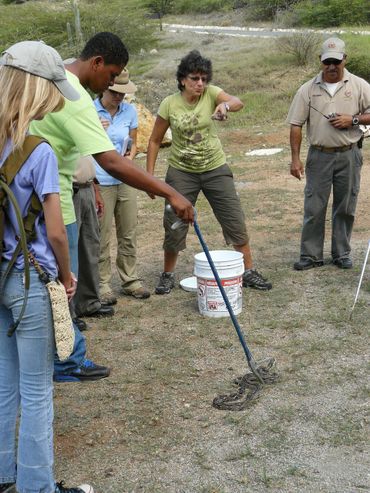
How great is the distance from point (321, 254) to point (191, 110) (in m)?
1.78

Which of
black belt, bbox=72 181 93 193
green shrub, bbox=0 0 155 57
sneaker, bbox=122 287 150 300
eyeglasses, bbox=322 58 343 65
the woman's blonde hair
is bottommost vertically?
green shrub, bbox=0 0 155 57

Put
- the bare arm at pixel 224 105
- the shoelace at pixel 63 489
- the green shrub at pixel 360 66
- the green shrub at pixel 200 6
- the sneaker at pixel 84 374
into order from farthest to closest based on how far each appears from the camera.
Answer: the green shrub at pixel 200 6 → the green shrub at pixel 360 66 → the bare arm at pixel 224 105 → the sneaker at pixel 84 374 → the shoelace at pixel 63 489

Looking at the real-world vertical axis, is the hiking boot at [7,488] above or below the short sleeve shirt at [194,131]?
below

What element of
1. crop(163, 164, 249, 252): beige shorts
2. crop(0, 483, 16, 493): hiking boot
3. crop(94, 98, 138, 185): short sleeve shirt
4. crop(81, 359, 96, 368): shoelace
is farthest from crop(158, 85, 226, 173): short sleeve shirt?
crop(0, 483, 16, 493): hiking boot

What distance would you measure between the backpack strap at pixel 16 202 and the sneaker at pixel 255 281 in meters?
3.51

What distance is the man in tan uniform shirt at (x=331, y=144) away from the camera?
253 inches

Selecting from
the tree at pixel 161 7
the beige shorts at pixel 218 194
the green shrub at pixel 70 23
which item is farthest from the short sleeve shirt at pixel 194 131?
the tree at pixel 161 7

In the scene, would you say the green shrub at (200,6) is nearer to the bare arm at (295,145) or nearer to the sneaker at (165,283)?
the bare arm at (295,145)

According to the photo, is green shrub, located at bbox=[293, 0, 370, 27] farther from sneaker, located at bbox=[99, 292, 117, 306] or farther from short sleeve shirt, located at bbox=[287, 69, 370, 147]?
sneaker, located at bbox=[99, 292, 117, 306]

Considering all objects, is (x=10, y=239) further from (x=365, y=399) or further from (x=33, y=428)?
(x=365, y=399)

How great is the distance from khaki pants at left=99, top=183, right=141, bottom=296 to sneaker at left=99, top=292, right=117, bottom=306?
1.3 inches

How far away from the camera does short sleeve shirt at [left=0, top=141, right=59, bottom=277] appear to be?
9.30 ft

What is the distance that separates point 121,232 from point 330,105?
6.58 feet

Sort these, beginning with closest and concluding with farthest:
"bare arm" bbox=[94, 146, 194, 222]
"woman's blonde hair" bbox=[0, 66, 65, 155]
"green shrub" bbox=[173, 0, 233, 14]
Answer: "woman's blonde hair" bbox=[0, 66, 65, 155], "bare arm" bbox=[94, 146, 194, 222], "green shrub" bbox=[173, 0, 233, 14]
